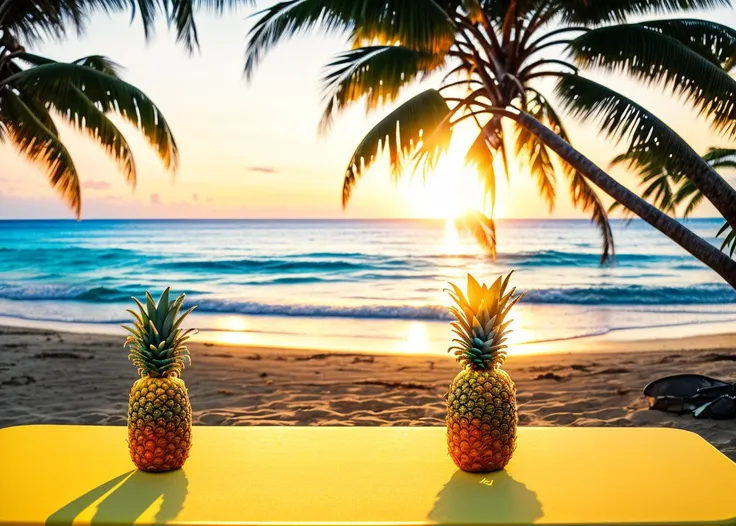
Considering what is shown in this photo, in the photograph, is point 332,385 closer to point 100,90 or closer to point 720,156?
point 100,90

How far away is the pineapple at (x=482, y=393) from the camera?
2170 mm

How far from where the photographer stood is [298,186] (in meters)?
36.6

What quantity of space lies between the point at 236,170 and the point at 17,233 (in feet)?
51.9

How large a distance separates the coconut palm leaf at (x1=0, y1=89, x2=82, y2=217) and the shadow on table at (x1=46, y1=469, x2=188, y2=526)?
697 cm

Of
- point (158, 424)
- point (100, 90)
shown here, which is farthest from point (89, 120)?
point (158, 424)

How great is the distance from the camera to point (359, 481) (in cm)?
211

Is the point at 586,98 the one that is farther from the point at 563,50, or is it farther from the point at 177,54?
the point at 177,54

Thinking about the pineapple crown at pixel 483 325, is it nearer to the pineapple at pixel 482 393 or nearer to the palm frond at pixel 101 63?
the pineapple at pixel 482 393

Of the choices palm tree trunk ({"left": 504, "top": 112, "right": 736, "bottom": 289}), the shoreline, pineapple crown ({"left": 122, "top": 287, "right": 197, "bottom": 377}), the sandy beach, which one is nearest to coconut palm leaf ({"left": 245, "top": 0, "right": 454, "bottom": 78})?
palm tree trunk ({"left": 504, "top": 112, "right": 736, "bottom": 289})

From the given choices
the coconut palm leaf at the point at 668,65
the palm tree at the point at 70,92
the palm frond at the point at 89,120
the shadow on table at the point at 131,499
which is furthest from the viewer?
the palm frond at the point at 89,120

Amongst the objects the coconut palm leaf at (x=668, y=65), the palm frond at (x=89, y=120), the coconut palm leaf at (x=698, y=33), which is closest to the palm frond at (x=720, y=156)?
the coconut palm leaf at (x=698, y=33)

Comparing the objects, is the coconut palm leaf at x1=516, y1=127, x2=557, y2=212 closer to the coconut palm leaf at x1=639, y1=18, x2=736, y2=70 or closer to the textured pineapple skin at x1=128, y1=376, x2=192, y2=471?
the coconut palm leaf at x1=639, y1=18, x2=736, y2=70

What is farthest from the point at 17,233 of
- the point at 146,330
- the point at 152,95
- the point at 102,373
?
the point at 146,330

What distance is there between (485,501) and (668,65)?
5.12 m
